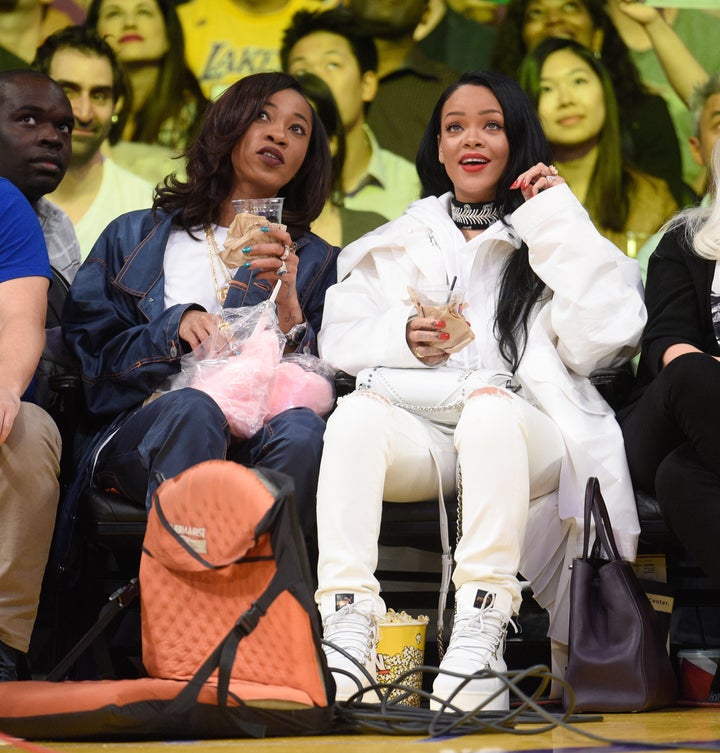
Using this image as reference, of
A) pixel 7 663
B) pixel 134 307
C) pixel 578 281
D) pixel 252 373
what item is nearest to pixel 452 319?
pixel 578 281

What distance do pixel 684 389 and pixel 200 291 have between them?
1349mm

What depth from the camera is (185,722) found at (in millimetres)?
1890

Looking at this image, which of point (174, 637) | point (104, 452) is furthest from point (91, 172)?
point (174, 637)

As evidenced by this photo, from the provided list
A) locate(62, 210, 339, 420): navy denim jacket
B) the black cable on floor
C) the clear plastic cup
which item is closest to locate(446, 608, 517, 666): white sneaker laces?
the black cable on floor

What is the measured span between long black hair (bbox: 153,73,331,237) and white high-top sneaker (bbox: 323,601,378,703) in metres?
1.40

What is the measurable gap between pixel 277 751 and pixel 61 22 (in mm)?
3316

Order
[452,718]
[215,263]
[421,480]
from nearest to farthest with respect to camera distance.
Result: [452,718] < [421,480] < [215,263]

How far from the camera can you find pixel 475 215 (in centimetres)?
325

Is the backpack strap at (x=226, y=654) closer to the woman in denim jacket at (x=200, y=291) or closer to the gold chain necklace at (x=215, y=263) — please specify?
the woman in denim jacket at (x=200, y=291)

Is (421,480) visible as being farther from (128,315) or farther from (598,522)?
(128,315)

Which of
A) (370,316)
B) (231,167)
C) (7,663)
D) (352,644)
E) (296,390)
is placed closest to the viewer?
(352,644)

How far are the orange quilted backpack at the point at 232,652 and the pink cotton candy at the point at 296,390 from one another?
90 centimetres

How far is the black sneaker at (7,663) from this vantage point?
96.4 inches

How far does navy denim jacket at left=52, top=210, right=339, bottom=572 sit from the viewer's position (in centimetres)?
296
